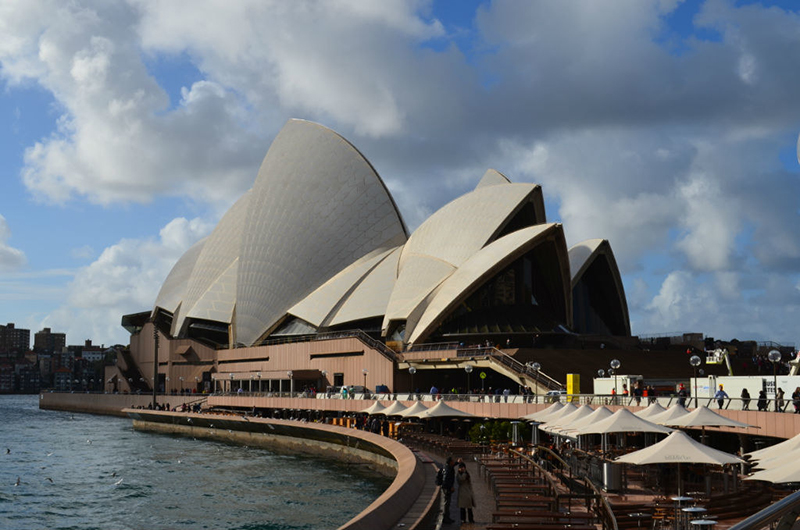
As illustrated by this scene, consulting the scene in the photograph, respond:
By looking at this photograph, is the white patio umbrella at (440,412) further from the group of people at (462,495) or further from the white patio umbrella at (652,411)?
the group of people at (462,495)

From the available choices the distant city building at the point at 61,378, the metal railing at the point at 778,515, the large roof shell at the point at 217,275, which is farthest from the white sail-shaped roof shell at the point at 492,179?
the distant city building at the point at 61,378

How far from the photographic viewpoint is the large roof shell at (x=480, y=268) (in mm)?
49219

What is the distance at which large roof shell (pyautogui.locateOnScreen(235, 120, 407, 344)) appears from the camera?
6594 cm

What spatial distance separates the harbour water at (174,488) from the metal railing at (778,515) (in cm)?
1716

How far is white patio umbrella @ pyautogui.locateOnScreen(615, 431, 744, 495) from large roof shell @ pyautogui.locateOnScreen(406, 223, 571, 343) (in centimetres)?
3486

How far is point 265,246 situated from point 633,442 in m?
46.5

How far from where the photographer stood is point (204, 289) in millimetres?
77125

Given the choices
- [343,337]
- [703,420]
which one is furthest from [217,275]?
[703,420]

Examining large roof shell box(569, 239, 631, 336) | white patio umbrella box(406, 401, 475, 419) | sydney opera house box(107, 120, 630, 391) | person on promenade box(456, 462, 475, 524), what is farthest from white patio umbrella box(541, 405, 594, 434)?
large roof shell box(569, 239, 631, 336)

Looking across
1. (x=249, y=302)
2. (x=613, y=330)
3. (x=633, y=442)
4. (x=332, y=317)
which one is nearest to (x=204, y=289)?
(x=249, y=302)

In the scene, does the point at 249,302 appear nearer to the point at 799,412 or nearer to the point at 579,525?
the point at 799,412

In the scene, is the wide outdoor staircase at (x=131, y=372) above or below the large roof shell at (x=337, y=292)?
below

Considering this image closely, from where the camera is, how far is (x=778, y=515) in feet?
11.8

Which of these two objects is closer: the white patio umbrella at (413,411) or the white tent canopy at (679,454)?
the white tent canopy at (679,454)
